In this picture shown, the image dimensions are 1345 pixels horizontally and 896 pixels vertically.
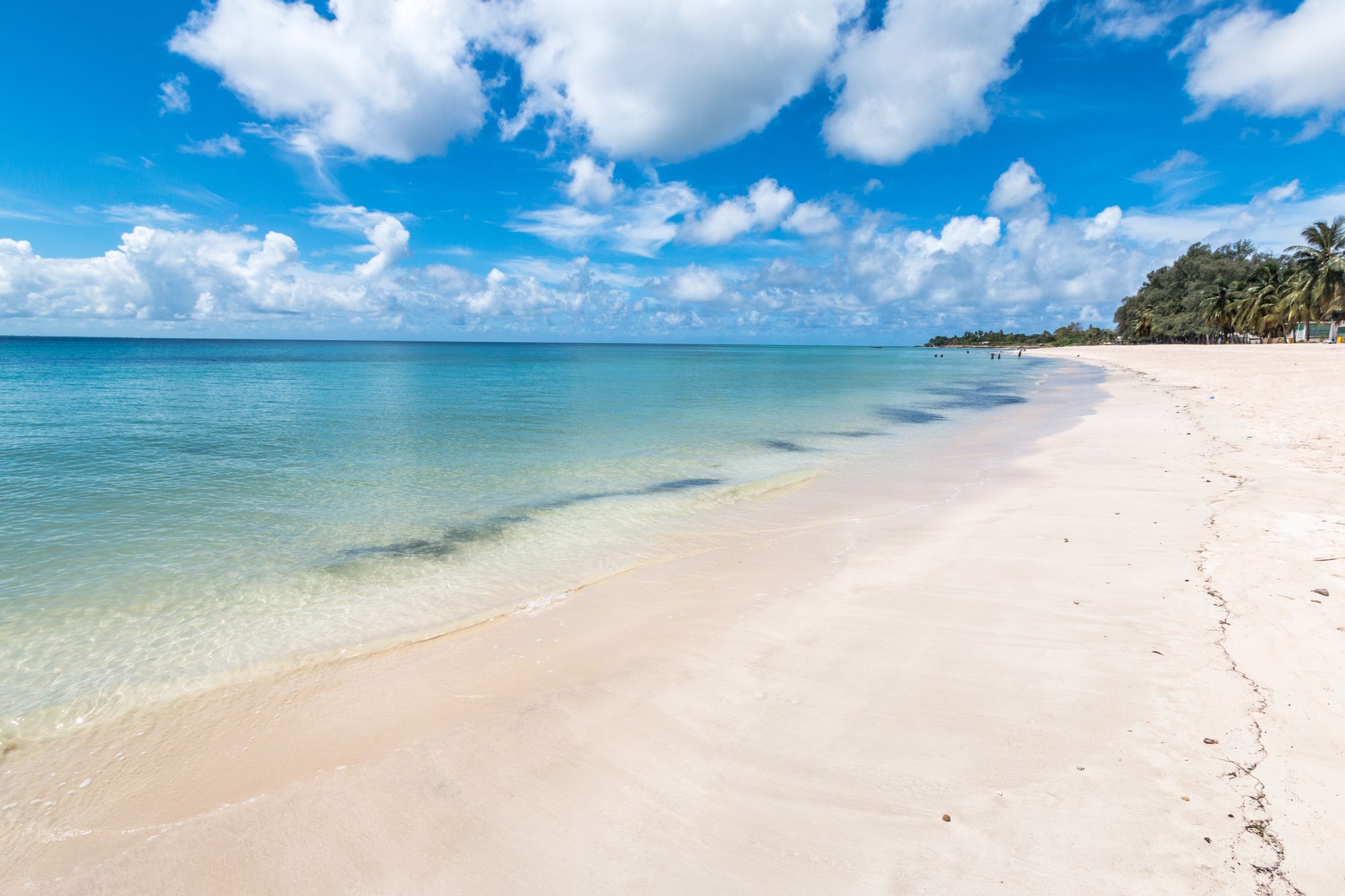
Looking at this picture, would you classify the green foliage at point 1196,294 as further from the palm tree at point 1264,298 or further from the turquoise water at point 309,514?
the turquoise water at point 309,514

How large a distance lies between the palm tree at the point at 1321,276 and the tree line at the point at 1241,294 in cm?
7

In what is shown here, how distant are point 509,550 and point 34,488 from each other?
11.2 metres

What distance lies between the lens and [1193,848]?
319cm

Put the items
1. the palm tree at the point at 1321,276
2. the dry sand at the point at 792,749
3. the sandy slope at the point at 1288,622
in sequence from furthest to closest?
1. the palm tree at the point at 1321,276
2. the dry sand at the point at 792,749
3. the sandy slope at the point at 1288,622

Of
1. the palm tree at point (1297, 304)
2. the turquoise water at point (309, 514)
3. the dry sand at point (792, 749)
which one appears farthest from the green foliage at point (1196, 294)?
the dry sand at point (792, 749)

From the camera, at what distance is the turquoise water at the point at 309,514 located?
647 centimetres

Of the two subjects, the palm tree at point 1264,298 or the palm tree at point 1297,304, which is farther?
the palm tree at point 1264,298

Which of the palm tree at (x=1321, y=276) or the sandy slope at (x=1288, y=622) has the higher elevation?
the palm tree at (x=1321, y=276)

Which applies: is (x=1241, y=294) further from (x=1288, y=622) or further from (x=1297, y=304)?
(x=1288, y=622)

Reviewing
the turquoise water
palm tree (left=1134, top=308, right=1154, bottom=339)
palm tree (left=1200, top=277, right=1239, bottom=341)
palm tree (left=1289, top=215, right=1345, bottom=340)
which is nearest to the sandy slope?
the turquoise water

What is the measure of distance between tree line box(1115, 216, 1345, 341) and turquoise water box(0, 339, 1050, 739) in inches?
2294

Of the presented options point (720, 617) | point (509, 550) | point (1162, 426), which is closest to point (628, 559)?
point (509, 550)

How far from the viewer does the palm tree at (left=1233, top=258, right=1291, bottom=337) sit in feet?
212

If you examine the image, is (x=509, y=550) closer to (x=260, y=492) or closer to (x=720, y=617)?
(x=720, y=617)
